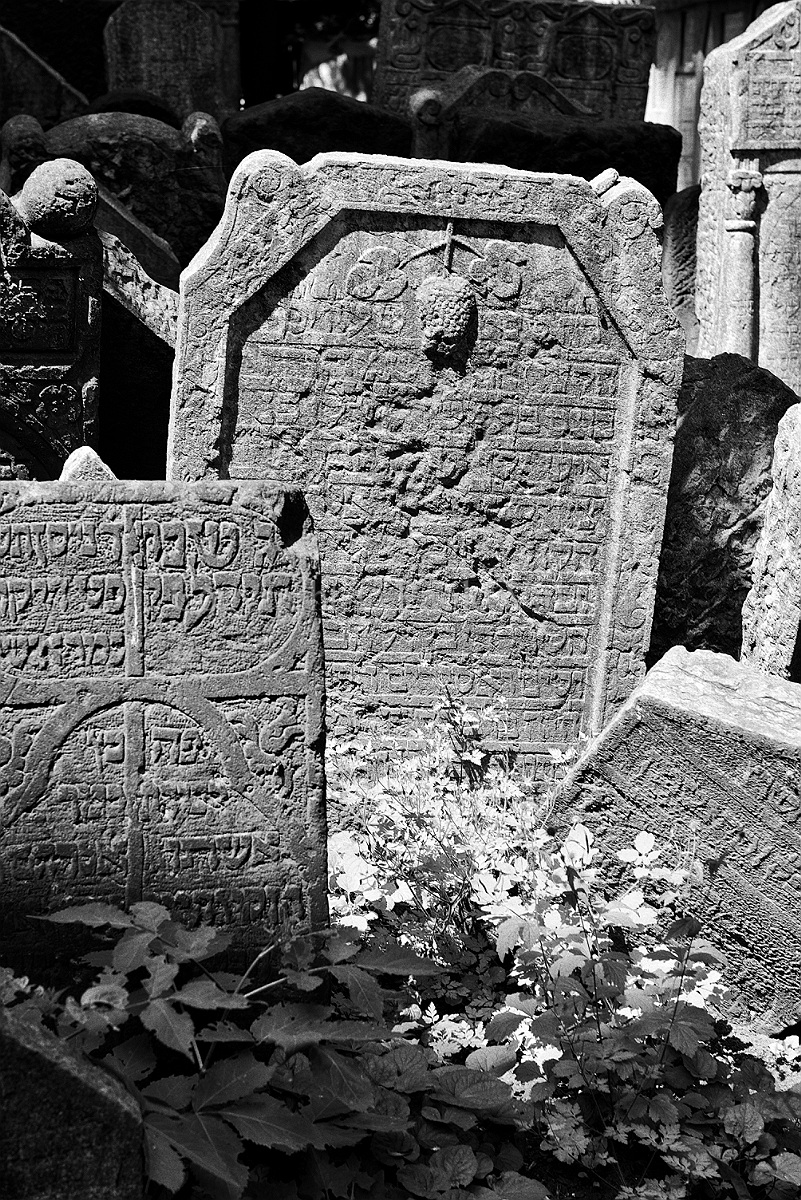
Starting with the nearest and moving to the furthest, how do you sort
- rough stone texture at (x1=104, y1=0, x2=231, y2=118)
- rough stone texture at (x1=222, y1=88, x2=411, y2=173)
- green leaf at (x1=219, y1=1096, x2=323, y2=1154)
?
green leaf at (x1=219, y1=1096, x2=323, y2=1154) → rough stone texture at (x1=222, y1=88, x2=411, y2=173) → rough stone texture at (x1=104, y1=0, x2=231, y2=118)

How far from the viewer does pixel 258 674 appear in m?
2.93

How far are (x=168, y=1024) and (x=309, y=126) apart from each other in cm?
724

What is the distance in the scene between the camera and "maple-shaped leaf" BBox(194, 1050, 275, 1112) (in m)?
2.40

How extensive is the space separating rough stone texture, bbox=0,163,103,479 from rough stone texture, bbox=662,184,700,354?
4.93m

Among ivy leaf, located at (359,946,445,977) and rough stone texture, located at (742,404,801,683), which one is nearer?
ivy leaf, located at (359,946,445,977)

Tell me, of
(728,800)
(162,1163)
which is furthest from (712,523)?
(162,1163)

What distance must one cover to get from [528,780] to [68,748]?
2.15 m

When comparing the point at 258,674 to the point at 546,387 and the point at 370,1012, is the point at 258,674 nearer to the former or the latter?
the point at 370,1012

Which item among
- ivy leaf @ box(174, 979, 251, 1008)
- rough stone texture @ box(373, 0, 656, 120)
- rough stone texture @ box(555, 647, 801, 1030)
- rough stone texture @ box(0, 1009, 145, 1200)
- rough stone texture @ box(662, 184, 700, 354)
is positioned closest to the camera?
rough stone texture @ box(0, 1009, 145, 1200)

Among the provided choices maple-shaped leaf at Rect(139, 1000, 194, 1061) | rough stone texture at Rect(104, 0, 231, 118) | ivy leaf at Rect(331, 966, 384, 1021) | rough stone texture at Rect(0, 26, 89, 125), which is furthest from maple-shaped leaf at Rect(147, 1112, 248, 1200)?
rough stone texture at Rect(104, 0, 231, 118)

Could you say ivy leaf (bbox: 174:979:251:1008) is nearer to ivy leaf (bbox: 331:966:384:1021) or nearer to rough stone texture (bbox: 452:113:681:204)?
ivy leaf (bbox: 331:966:384:1021)

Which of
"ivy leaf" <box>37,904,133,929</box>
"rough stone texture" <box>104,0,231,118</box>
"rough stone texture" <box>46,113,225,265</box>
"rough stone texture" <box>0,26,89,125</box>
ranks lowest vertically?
"ivy leaf" <box>37,904,133,929</box>

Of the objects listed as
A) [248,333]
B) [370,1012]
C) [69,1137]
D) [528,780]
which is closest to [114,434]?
[248,333]

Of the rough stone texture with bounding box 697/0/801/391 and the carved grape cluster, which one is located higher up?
the rough stone texture with bounding box 697/0/801/391
